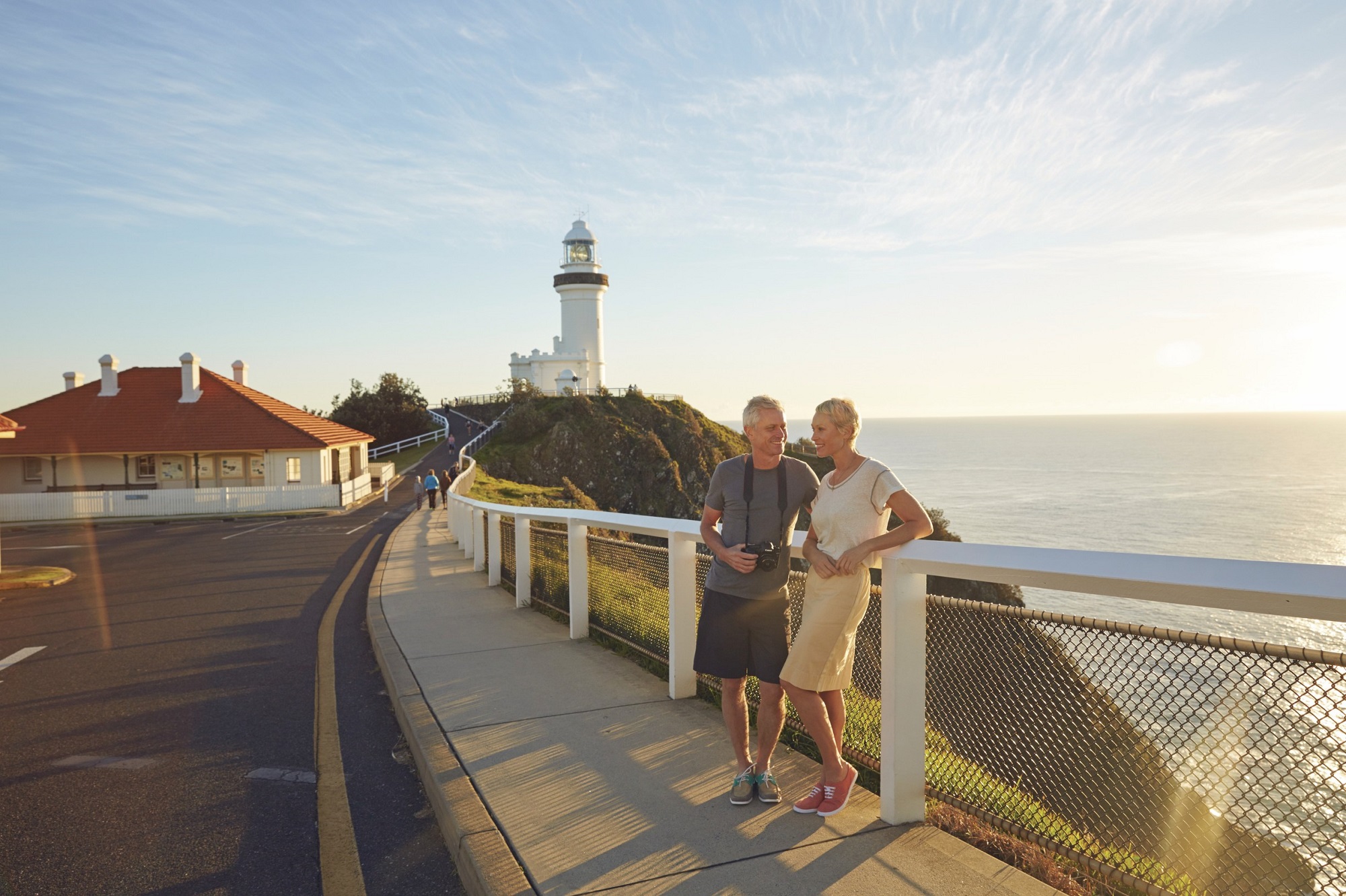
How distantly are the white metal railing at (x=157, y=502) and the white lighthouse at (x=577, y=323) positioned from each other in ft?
139

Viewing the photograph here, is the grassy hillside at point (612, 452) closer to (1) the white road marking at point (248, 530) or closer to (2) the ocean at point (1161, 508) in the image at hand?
(2) the ocean at point (1161, 508)

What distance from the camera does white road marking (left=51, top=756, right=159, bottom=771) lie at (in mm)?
5328

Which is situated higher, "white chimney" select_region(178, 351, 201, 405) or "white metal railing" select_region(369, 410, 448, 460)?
"white chimney" select_region(178, 351, 201, 405)

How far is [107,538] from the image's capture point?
22.2 m

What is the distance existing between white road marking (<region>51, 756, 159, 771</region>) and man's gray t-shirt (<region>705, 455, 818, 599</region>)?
12.4 feet

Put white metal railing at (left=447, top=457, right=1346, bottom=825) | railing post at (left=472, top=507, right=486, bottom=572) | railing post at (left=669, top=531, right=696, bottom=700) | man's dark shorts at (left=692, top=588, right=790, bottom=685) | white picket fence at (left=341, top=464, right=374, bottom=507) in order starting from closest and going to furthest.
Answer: white metal railing at (left=447, top=457, right=1346, bottom=825) < man's dark shorts at (left=692, top=588, right=790, bottom=685) < railing post at (left=669, top=531, right=696, bottom=700) < railing post at (left=472, top=507, right=486, bottom=572) < white picket fence at (left=341, top=464, right=374, bottom=507)

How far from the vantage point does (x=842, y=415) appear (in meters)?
3.92

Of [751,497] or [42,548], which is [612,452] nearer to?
[42,548]

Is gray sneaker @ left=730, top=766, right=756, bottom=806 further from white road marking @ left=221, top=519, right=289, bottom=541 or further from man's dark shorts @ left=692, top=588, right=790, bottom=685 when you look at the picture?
white road marking @ left=221, top=519, right=289, bottom=541

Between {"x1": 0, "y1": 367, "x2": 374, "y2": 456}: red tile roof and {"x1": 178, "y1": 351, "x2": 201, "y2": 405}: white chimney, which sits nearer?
{"x1": 0, "y1": 367, "x2": 374, "y2": 456}: red tile roof

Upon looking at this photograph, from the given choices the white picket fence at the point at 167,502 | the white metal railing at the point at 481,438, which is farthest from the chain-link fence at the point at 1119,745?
the white metal railing at the point at 481,438

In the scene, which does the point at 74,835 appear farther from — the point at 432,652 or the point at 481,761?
the point at 432,652

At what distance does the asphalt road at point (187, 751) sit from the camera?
402 centimetres

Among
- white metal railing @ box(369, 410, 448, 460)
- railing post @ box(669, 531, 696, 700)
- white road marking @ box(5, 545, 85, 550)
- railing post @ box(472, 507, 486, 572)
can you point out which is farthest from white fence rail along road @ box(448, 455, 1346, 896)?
white metal railing @ box(369, 410, 448, 460)
